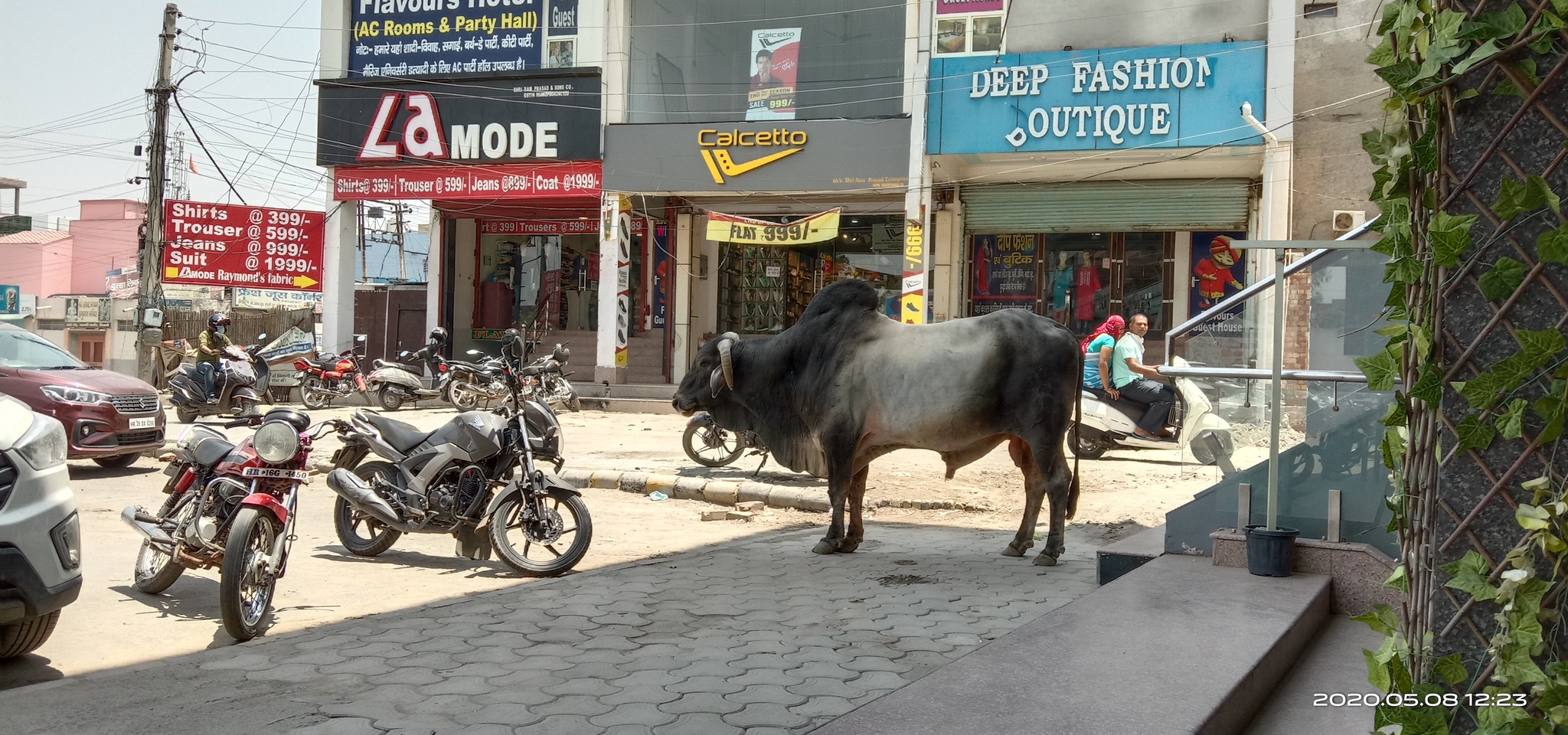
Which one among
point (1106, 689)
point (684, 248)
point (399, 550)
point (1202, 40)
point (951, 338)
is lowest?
point (399, 550)

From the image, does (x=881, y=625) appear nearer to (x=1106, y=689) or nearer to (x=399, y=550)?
(x=1106, y=689)

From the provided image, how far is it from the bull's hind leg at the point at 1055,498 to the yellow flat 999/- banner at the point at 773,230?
1250cm

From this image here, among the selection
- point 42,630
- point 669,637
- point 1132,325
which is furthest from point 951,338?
point 1132,325

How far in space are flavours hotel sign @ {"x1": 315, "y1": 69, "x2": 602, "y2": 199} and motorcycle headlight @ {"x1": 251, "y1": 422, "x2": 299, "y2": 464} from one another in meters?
15.4

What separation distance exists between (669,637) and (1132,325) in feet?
30.1

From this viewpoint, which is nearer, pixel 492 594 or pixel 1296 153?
pixel 492 594

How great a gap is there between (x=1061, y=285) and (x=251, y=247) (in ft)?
52.5

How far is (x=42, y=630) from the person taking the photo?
15.2 feet

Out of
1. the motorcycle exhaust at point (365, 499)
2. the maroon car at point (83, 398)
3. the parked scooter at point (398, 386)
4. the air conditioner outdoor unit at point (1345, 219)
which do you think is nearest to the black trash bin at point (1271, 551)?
the motorcycle exhaust at point (365, 499)

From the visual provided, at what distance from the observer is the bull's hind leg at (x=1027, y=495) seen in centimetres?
731

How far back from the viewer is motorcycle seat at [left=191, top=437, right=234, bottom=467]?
5.69 meters

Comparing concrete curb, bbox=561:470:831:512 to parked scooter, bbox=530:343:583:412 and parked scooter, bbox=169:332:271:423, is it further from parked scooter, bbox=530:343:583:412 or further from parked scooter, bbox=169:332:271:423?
parked scooter, bbox=169:332:271:423

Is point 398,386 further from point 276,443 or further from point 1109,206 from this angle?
point 276,443

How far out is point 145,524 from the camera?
5.68m
